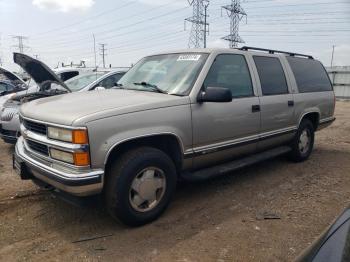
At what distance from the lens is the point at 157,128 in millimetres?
3807

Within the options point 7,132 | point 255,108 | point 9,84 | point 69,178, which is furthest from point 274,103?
point 9,84

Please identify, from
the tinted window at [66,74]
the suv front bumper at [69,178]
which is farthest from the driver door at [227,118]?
the tinted window at [66,74]

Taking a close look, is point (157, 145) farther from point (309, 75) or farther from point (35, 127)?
point (309, 75)

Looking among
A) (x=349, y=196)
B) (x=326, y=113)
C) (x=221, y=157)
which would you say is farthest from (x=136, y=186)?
(x=326, y=113)

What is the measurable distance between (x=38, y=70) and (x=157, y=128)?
150 inches

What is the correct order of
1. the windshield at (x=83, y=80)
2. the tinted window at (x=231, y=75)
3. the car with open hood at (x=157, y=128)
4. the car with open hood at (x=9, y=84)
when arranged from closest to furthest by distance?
the car with open hood at (x=157, y=128)
the tinted window at (x=231, y=75)
the windshield at (x=83, y=80)
the car with open hood at (x=9, y=84)

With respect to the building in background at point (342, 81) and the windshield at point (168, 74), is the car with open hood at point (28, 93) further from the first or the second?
the building in background at point (342, 81)

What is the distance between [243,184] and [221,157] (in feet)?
2.73

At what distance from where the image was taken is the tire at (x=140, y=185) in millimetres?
3574

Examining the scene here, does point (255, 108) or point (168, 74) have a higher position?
point (168, 74)

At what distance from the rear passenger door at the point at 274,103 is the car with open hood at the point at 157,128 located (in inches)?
0.7

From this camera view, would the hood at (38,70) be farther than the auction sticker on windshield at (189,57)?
Yes

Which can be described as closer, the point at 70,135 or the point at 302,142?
the point at 70,135

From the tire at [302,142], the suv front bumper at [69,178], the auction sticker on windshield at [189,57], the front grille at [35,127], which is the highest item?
the auction sticker on windshield at [189,57]
